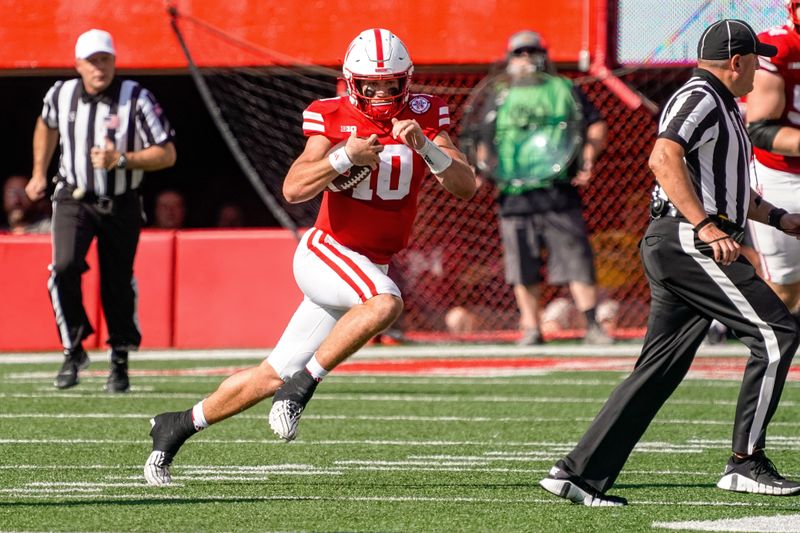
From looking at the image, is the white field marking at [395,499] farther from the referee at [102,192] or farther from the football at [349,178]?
the referee at [102,192]

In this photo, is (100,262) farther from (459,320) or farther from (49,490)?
(459,320)

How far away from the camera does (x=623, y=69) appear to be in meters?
12.6

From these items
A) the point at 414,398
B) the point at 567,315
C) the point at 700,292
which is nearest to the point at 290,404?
the point at 700,292

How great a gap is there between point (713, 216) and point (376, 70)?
1210 mm

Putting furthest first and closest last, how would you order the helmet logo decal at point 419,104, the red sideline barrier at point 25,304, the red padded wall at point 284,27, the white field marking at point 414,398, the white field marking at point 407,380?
the red padded wall at point 284,27
the red sideline barrier at point 25,304
the white field marking at point 407,380
the white field marking at point 414,398
the helmet logo decal at point 419,104

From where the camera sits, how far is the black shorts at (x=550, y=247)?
450 inches

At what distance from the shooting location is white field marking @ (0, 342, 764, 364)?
11062mm

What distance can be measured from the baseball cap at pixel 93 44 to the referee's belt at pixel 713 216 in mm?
4251

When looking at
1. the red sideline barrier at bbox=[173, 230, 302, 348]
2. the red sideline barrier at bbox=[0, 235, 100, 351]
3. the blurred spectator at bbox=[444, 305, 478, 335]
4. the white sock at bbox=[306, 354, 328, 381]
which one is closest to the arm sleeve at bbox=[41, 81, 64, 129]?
the red sideline barrier at bbox=[0, 235, 100, 351]

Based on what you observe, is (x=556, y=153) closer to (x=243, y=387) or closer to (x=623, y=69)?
(x=623, y=69)

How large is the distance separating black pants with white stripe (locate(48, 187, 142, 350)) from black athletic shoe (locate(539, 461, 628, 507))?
3.99m

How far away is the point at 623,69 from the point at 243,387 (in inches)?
305

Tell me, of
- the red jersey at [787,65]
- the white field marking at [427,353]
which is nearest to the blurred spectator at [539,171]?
the white field marking at [427,353]

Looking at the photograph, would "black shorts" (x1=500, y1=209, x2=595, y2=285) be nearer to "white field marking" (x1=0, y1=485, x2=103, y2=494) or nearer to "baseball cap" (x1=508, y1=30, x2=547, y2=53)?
"baseball cap" (x1=508, y1=30, x2=547, y2=53)
